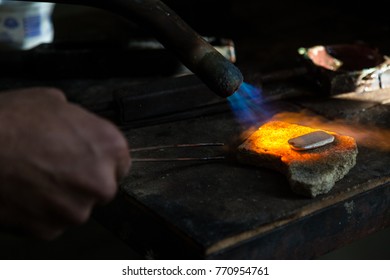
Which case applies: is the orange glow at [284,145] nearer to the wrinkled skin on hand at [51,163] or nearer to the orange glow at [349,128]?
the orange glow at [349,128]

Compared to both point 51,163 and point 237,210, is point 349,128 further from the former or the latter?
point 51,163

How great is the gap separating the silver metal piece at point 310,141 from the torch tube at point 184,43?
0.27m

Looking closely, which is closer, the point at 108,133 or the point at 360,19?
the point at 108,133

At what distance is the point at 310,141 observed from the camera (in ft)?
6.19

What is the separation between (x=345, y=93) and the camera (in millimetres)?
2523

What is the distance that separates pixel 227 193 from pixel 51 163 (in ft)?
2.43

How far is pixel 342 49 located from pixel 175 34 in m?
1.18

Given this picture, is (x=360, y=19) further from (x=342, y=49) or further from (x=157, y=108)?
(x=157, y=108)

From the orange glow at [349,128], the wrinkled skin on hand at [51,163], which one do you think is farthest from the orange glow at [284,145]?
the wrinkled skin on hand at [51,163]

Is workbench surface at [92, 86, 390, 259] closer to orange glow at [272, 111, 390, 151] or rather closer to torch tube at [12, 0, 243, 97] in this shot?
orange glow at [272, 111, 390, 151]

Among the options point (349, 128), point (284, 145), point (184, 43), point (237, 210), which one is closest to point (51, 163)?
point (237, 210)

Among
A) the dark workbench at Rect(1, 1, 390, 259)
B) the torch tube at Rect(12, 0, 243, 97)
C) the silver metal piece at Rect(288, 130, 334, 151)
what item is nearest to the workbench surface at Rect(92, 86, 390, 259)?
the dark workbench at Rect(1, 1, 390, 259)

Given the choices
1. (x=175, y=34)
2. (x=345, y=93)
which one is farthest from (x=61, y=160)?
(x=345, y=93)

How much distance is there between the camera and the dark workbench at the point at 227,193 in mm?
1615
